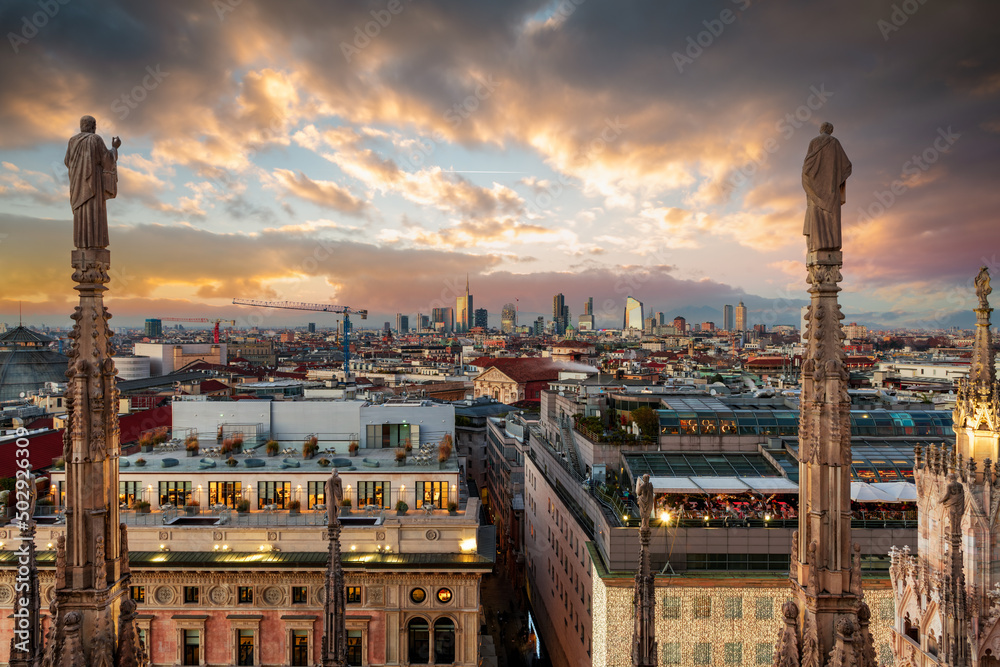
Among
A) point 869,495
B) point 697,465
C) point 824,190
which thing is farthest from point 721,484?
point 824,190

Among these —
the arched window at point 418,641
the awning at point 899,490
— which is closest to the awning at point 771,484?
the awning at point 899,490

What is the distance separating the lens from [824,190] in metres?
8.88

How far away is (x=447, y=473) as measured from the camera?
124 ft

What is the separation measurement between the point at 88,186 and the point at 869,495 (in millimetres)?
34929

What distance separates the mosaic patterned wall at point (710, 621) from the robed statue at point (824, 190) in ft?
80.3

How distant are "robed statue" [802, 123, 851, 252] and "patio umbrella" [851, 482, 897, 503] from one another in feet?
88.9

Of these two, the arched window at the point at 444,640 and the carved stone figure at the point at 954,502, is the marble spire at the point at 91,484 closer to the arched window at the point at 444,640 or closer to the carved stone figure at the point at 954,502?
the carved stone figure at the point at 954,502

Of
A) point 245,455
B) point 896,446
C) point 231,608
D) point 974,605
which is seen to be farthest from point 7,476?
point 896,446

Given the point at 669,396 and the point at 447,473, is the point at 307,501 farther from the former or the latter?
the point at 669,396

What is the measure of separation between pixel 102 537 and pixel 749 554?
98.0 feet

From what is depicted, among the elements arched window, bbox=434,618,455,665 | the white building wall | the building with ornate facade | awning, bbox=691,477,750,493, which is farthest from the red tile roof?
the building with ornate facade

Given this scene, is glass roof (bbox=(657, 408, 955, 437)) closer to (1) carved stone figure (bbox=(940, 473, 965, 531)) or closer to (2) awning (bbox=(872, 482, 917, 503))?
(2) awning (bbox=(872, 482, 917, 503))

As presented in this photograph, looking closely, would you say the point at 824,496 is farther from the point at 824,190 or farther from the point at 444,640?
the point at 444,640

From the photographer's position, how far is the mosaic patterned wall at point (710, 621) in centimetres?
2911
